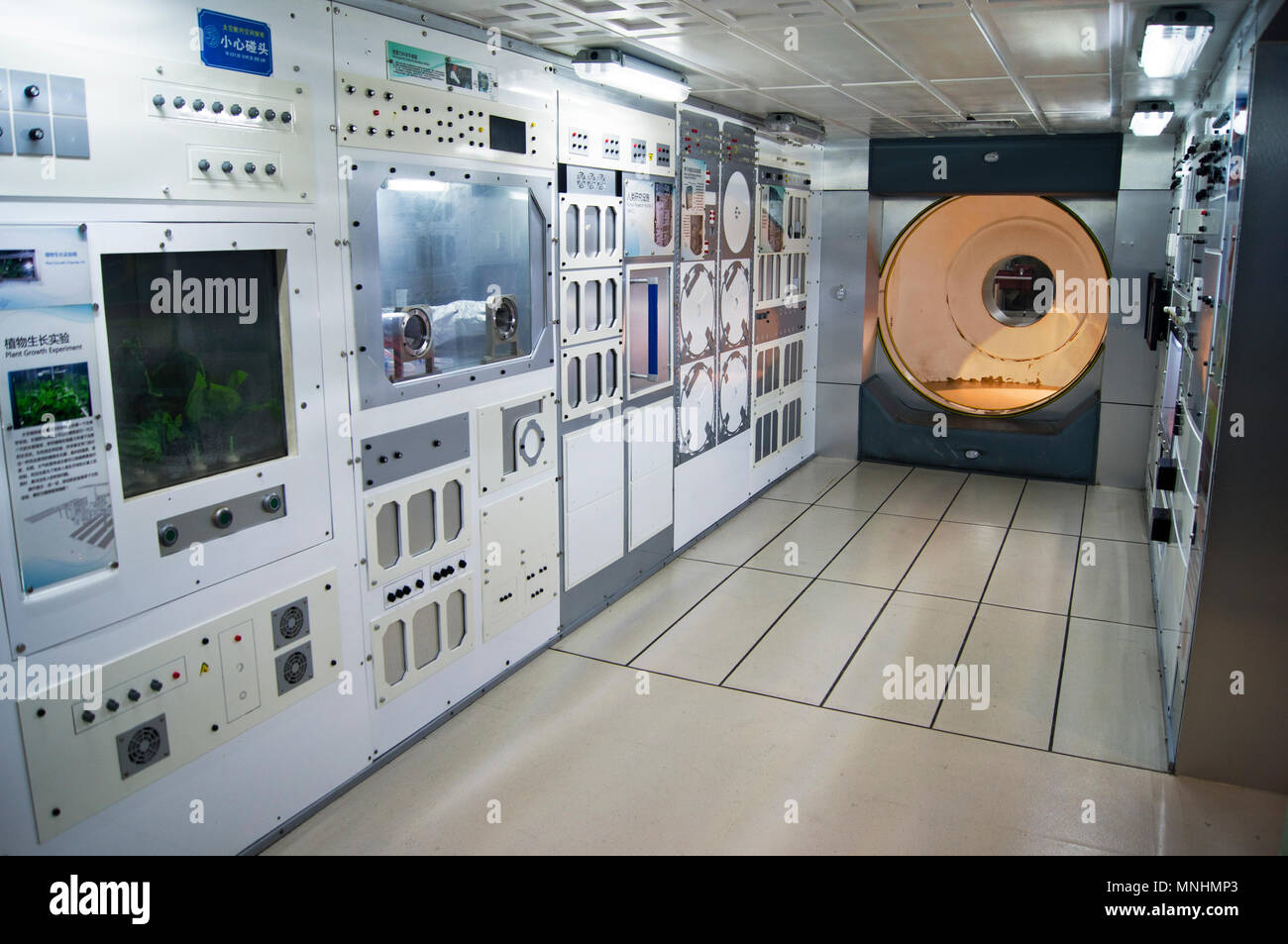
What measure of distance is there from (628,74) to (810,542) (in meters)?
3.44

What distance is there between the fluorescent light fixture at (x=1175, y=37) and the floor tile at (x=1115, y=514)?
3.60 metres

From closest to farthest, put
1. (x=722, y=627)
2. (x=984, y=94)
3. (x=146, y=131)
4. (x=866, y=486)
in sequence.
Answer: (x=146, y=131)
(x=722, y=627)
(x=984, y=94)
(x=866, y=486)

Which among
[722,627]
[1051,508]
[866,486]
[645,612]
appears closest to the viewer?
[722,627]

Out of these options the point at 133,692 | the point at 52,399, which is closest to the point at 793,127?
the point at 52,399

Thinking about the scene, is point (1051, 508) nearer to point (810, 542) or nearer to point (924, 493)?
point (924, 493)

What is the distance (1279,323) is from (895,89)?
2.82 metres

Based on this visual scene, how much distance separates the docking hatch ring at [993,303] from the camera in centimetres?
867

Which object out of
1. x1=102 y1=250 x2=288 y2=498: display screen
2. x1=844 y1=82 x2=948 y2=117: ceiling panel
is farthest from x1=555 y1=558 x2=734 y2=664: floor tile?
x1=844 y1=82 x2=948 y2=117: ceiling panel

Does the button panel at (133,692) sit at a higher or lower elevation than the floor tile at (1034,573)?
higher

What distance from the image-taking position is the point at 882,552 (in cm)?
662

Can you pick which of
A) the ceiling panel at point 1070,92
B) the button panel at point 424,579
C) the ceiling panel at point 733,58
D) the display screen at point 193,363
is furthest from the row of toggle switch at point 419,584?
the ceiling panel at point 1070,92

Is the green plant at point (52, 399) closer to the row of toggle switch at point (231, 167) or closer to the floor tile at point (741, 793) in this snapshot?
the row of toggle switch at point (231, 167)

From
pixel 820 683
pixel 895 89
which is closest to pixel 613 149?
pixel 895 89

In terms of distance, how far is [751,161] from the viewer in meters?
7.09
